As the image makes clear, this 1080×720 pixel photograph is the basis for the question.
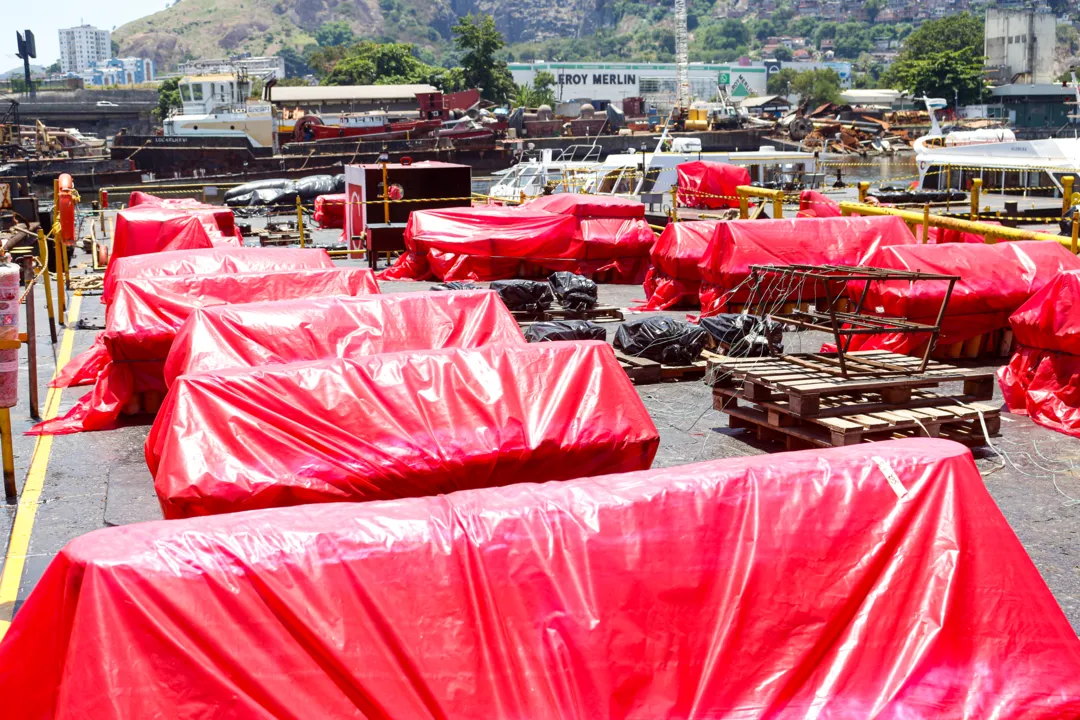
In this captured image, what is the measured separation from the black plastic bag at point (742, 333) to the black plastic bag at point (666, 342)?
15 centimetres

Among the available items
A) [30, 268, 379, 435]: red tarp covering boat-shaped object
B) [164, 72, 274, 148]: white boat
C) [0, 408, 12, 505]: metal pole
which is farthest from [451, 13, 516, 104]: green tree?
[0, 408, 12, 505]: metal pole

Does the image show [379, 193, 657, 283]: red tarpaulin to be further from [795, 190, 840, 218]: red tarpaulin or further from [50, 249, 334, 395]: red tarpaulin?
[50, 249, 334, 395]: red tarpaulin

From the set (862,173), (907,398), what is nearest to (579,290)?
(907,398)

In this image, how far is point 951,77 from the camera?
10450 cm

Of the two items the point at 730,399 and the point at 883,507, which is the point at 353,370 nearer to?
the point at 883,507

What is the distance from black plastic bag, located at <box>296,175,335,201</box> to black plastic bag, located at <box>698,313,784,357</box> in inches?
1041

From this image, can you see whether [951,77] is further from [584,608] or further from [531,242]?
[584,608]

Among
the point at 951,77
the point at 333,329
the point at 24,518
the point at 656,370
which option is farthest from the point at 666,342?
the point at 951,77

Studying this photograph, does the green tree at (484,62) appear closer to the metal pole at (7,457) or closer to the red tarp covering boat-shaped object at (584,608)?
the metal pole at (7,457)

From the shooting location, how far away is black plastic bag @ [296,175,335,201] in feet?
119

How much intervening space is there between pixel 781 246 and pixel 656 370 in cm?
335

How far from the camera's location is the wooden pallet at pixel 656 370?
35.9 feet

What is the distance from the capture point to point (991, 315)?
11359 millimetres

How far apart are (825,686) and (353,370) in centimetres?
325
